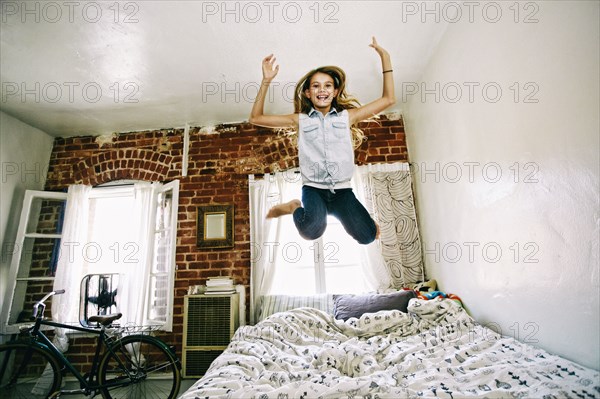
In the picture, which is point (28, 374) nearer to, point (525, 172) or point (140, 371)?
point (140, 371)

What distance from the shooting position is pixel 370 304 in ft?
9.30

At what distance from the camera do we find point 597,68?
132cm

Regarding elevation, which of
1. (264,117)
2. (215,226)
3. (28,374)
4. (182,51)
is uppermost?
(182,51)

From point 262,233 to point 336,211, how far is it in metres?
1.80

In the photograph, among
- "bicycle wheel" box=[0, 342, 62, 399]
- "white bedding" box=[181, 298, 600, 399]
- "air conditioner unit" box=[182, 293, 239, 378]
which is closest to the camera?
"white bedding" box=[181, 298, 600, 399]

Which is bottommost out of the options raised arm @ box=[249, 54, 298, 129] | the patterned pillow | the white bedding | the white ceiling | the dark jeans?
the white bedding

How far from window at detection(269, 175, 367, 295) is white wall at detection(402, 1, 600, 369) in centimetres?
95

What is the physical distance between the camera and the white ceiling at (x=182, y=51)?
91.6 inches

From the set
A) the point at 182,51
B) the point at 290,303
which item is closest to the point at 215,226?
the point at 290,303

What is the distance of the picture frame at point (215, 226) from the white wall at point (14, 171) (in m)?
2.04

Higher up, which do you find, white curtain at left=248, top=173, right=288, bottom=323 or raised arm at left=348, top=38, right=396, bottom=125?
raised arm at left=348, top=38, right=396, bottom=125

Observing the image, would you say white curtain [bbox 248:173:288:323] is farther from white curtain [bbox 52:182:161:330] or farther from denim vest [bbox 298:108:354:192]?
denim vest [bbox 298:108:354:192]

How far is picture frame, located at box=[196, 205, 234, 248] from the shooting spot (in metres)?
3.58

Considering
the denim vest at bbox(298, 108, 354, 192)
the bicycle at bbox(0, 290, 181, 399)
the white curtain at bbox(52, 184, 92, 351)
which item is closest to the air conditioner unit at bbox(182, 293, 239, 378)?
the bicycle at bbox(0, 290, 181, 399)
